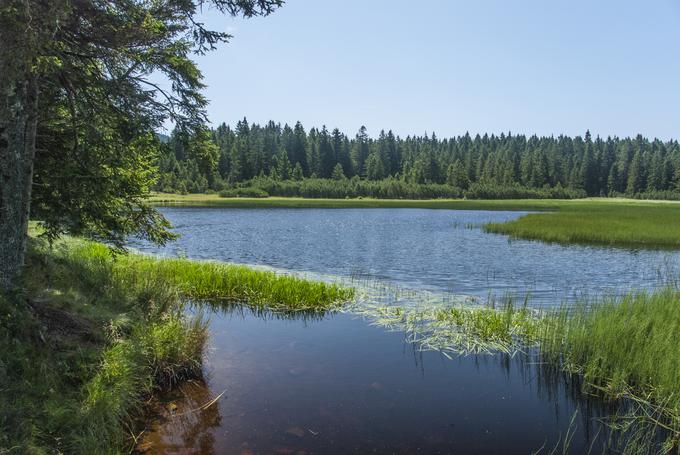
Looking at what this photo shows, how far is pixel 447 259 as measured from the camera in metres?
29.2

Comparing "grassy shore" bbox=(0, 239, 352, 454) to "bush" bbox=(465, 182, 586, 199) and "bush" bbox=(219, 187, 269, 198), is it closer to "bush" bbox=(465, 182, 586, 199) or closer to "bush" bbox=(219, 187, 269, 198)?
"bush" bbox=(219, 187, 269, 198)

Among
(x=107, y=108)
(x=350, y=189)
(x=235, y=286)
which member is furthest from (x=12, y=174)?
(x=350, y=189)

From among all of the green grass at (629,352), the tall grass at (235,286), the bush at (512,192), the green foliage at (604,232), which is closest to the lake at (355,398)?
the green grass at (629,352)

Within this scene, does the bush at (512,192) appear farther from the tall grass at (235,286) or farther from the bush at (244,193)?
the tall grass at (235,286)

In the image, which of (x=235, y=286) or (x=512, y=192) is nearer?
(x=235, y=286)

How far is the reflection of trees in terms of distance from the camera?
7.23m

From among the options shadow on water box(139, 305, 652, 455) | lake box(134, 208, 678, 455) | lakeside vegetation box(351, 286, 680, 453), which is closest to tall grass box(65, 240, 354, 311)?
lake box(134, 208, 678, 455)

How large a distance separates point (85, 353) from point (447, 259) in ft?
79.4

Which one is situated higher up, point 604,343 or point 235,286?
point 604,343

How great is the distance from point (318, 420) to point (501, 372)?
4.66 metres

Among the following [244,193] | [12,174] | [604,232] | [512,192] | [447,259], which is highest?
[12,174]

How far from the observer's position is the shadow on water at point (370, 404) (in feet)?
24.8

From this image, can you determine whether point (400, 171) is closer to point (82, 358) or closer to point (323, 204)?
point (323, 204)

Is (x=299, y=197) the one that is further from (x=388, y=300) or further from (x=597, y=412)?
(x=597, y=412)
